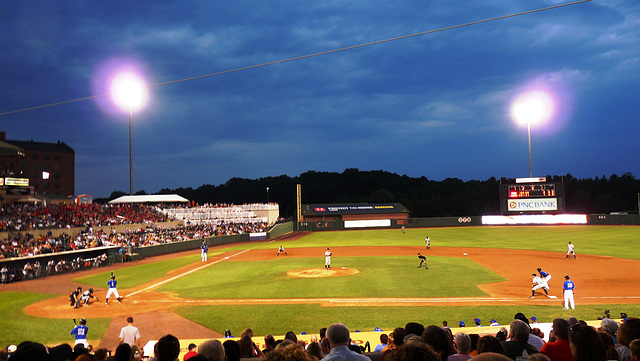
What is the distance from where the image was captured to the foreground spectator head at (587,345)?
380 cm

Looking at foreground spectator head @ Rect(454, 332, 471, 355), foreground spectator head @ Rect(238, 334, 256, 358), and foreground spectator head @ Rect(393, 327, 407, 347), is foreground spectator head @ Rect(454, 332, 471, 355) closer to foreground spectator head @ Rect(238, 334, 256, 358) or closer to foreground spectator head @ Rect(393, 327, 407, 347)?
foreground spectator head @ Rect(393, 327, 407, 347)

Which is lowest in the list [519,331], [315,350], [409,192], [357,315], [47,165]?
[357,315]

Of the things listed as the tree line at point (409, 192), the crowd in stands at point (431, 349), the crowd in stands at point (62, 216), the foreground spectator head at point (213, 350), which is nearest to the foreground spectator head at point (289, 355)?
the crowd in stands at point (431, 349)

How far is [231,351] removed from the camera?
15.7 feet

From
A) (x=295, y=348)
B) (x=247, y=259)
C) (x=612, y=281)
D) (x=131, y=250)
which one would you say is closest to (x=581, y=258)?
(x=612, y=281)

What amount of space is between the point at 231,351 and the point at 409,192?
13917 centimetres

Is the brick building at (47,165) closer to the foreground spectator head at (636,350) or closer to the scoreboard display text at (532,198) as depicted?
the scoreboard display text at (532,198)

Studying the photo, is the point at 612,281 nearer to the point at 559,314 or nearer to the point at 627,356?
the point at 559,314

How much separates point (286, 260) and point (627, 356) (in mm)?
30319

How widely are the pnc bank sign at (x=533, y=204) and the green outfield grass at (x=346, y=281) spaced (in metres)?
25.1

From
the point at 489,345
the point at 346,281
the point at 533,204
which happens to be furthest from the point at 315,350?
the point at 533,204

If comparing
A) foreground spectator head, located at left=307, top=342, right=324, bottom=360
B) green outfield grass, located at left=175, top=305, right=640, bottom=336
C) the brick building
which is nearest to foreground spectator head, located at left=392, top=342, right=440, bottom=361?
foreground spectator head, located at left=307, top=342, right=324, bottom=360

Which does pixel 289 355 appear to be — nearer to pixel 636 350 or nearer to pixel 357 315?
pixel 636 350

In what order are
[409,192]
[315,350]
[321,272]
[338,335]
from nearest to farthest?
[338,335], [315,350], [321,272], [409,192]
